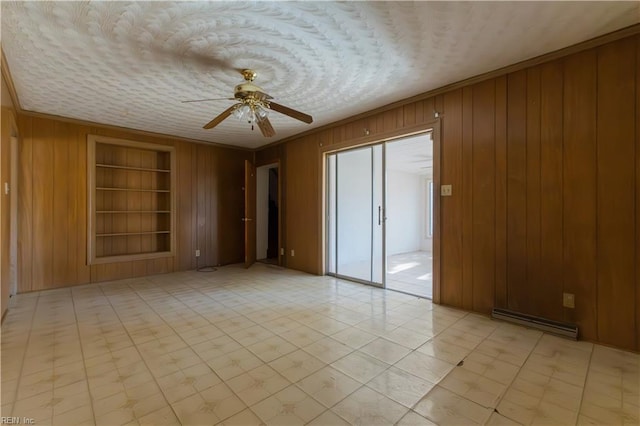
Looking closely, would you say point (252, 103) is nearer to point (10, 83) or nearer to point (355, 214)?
point (10, 83)

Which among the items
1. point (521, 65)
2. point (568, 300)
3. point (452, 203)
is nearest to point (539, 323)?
point (568, 300)

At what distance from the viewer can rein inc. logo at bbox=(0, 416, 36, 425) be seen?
4.99 ft

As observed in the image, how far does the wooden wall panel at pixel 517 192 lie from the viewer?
9.07ft

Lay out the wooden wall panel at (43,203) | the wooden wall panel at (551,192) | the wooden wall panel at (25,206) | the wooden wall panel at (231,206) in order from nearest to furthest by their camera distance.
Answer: the wooden wall panel at (551,192), the wooden wall panel at (25,206), the wooden wall panel at (43,203), the wooden wall panel at (231,206)

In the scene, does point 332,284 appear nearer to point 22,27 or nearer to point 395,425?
point 395,425

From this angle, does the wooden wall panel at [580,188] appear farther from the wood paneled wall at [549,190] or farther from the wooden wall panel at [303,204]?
the wooden wall panel at [303,204]

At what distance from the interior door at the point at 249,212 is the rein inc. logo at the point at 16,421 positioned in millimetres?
4022

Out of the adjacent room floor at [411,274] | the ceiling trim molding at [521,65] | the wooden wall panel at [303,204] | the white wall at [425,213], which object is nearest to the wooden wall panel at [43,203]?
the wooden wall panel at [303,204]

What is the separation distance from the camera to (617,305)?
2301mm

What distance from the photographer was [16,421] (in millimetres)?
1532

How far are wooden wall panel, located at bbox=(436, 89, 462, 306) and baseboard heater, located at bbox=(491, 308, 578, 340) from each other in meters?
0.44

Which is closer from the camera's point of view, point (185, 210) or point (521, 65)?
point (521, 65)

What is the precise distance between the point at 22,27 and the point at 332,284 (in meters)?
4.10

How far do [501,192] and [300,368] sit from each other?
2559 mm
